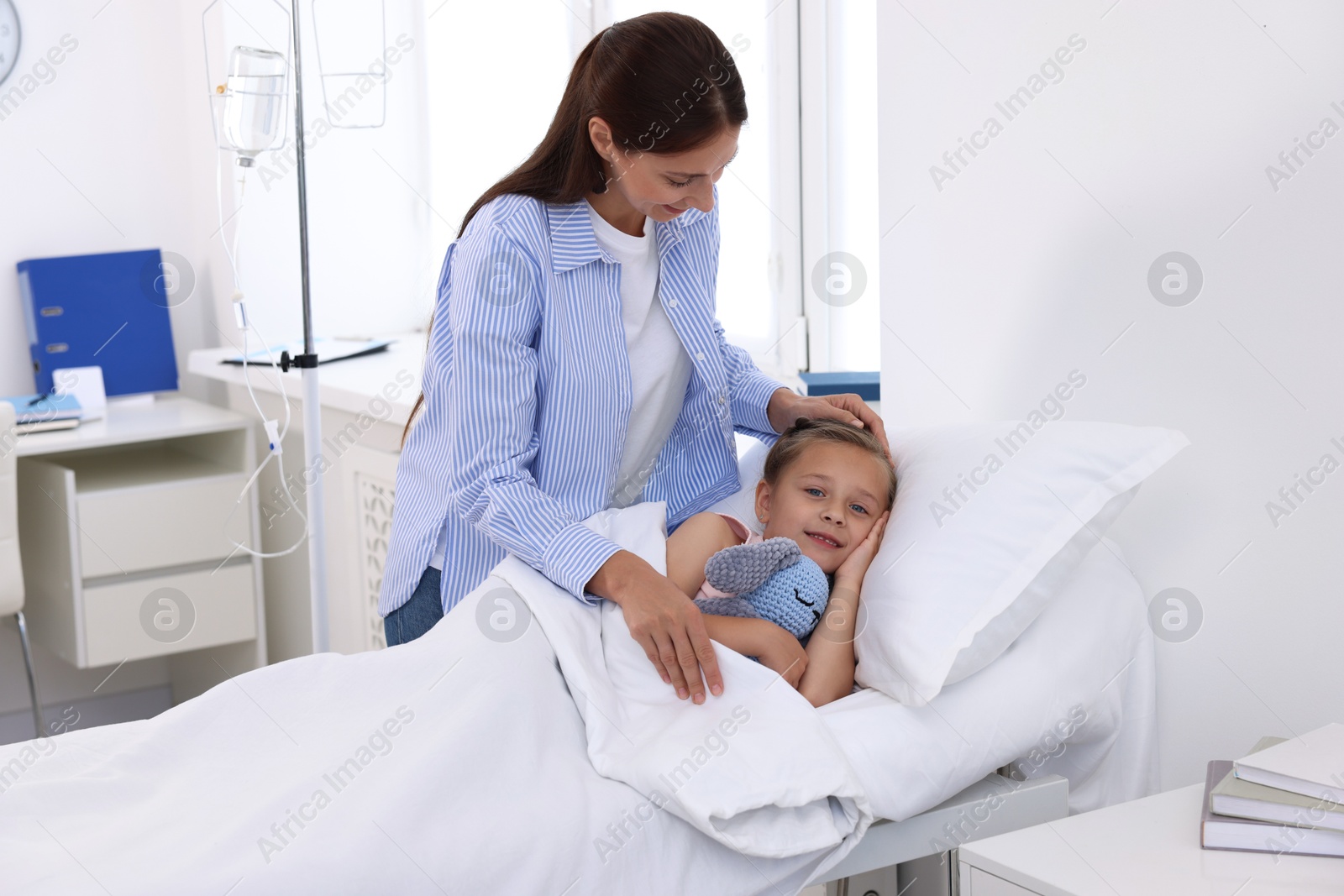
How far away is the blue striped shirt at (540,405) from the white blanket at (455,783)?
0.10 m

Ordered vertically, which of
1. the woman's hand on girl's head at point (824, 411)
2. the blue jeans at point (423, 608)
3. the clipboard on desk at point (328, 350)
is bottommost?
the blue jeans at point (423, 608)

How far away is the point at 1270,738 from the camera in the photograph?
109cm

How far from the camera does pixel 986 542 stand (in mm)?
1168

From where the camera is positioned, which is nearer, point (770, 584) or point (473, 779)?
point (473, 779)

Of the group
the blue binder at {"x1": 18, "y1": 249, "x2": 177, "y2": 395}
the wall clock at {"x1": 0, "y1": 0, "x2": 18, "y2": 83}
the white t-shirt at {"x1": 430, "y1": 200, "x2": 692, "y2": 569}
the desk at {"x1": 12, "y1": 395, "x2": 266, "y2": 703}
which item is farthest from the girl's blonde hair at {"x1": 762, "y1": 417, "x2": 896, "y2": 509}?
the wall clock at {"x1": 0, "y1": 0, "x2": 18, "y2": 83}

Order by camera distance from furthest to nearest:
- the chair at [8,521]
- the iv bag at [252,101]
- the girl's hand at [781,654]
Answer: the chair at [8,521]
the iv bag at [252,101]
the girl's hand at [781,654]

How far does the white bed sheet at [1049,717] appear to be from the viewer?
3.51 feet

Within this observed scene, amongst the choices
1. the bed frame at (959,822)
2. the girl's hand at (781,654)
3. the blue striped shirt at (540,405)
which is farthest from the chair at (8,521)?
the bed frame at (959,822)

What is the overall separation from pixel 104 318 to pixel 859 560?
7.62 feet

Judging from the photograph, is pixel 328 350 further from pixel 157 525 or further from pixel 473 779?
pixel 473 779

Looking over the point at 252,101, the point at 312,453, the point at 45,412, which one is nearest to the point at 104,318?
the point at 45,412

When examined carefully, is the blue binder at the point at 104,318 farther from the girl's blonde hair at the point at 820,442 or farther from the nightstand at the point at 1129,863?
the nightstand at the point at 1129,863

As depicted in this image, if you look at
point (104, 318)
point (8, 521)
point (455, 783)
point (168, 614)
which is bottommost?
point (168, 614)

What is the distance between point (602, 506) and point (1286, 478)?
715mm
